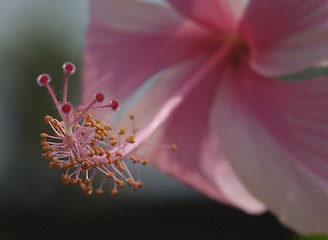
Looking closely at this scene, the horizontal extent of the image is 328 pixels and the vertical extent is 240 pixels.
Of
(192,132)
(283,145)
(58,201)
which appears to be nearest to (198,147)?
(192,132)

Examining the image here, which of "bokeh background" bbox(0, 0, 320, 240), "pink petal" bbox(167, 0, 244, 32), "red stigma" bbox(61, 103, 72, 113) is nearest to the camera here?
"red stigma" bbox(61, 103, 72, 113)

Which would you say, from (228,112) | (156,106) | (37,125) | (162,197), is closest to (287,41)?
(228,112)

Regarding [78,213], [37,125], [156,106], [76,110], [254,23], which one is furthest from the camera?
[37,125]

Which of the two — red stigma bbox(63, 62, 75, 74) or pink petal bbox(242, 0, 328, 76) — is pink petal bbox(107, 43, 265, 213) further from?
red stigma bbox(63, 62, 75, 74)

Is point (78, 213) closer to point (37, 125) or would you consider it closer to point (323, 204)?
point (37, 125)

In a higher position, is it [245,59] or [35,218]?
[245,59]

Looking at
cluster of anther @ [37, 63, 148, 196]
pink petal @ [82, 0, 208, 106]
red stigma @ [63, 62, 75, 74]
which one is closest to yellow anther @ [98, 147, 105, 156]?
cluster of anther @ [37, 63, 148, 196]
